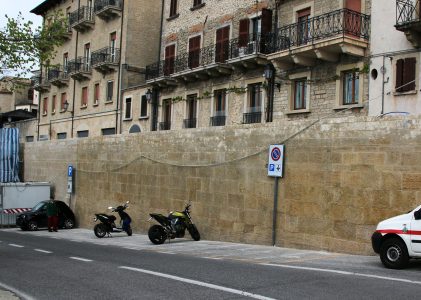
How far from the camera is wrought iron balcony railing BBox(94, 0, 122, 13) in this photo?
38.4 meters

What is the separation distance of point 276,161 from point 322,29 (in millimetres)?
7792

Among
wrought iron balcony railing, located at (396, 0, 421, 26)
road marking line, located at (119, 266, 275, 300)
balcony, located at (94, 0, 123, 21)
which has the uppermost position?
balcony, located at (94, 0, 123, 21)

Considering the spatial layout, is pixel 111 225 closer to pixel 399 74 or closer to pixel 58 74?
pixel 399 74

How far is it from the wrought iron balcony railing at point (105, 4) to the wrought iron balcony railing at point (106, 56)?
2.85 meters

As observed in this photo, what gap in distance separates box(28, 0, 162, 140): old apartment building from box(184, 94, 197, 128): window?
24.7ft

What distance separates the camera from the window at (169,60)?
108 feet

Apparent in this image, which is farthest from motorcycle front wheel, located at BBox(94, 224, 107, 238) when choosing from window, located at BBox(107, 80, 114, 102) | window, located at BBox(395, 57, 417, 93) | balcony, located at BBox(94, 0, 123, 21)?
balcony, located at BBox(94, 0, 123, 21)

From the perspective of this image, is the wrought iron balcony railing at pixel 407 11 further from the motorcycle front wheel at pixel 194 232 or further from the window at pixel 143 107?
the window at pixel 143 107

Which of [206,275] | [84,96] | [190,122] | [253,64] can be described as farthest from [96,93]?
[206,275]

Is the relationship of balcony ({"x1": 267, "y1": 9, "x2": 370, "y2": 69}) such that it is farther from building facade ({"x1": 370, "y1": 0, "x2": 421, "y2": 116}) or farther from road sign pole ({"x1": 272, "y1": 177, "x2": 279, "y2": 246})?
road sign pole ({"x1": 272, "y1": 177, "x2": 279, "y2": 246})

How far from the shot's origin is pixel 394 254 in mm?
11688

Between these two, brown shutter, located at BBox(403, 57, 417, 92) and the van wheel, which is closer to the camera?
the van wheel

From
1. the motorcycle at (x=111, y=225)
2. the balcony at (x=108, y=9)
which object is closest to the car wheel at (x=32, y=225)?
the motorcycle at (x=111, y=225)

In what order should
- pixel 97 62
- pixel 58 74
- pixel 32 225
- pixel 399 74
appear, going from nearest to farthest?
pixel 399 74
pixel 32 225
pixel 97 62
pixel 58 74
